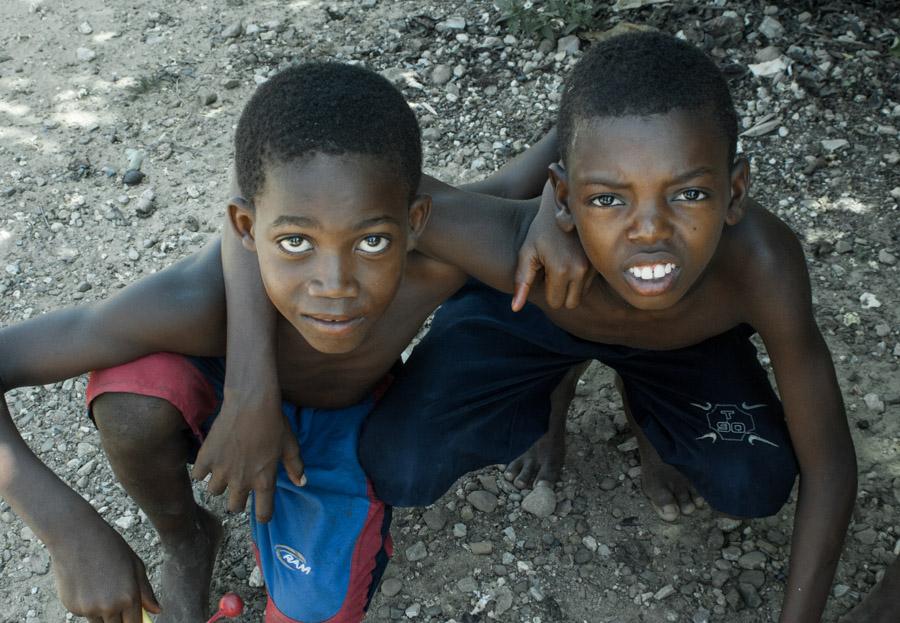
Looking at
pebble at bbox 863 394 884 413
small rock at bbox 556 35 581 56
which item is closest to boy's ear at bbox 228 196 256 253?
pebble at bbox 863 394 884 413

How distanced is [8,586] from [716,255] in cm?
188

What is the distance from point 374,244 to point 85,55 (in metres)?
2.70

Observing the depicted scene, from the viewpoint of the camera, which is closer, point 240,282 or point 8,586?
point 240,282

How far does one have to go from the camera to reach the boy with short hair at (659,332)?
1.92 metres

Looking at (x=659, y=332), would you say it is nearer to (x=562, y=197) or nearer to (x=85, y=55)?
(x=562, y=197)

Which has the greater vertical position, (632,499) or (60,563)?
(60,563)

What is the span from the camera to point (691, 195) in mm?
1930

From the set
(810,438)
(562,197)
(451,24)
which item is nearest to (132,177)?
(451,24)

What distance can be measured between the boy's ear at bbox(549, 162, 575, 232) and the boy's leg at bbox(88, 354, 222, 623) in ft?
2.83

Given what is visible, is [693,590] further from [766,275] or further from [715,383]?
[766,275]

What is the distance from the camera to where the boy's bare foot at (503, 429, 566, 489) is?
8.93 feet

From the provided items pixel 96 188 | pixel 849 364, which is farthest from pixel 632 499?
pixel 96 188

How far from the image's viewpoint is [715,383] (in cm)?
245

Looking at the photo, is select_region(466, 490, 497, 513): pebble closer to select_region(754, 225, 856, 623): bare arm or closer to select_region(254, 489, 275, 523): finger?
select_region(254, 489, 275, 523): finger
